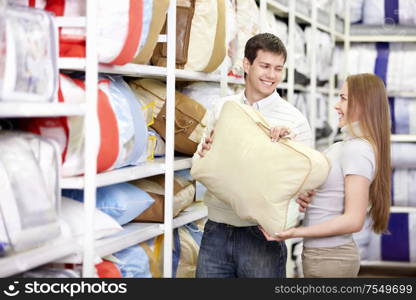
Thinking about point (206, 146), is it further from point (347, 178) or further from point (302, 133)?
point (347, 178)

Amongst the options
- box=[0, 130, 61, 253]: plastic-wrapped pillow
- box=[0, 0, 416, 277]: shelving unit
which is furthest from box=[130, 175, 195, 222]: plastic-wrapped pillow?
box=[0, 130, 61, 253]: plastic-wrapped pillow

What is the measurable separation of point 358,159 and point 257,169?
14.2 inches

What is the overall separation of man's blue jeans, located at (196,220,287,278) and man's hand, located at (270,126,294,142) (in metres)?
0.43

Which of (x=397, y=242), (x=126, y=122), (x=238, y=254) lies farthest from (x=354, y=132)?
(x=397, y=242)

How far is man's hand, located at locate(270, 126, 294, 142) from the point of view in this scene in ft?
8.09

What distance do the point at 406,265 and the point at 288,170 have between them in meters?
3.80

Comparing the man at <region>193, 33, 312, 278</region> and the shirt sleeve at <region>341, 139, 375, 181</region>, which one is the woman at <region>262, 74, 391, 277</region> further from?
the man at <region>193, 33, 312, 278</region>

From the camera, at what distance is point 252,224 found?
275 centimetres

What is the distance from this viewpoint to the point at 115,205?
8.49 feet

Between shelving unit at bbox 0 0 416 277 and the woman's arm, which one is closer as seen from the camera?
shelving unit at bbox 0 0 416 277

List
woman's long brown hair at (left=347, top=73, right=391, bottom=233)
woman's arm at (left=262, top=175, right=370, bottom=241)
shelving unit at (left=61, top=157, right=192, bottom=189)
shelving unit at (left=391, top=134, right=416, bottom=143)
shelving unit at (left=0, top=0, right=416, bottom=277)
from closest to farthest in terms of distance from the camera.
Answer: shelving unit at (left=0, top=0, right=416, bottom=277)
shelving unit at (left=61, top=157, right=192, bottom=189)
woman's arm at (left=262, top=175, right=370, bottom=241)
woman's long brown hair at (left=347, top=73, right=391, bottom=233)
shelving unit at (left=391, top=134, right=416, bottom=143)

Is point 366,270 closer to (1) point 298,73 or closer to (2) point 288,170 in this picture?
(1) point 298,73

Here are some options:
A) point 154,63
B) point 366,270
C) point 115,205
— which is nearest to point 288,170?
point 115,205

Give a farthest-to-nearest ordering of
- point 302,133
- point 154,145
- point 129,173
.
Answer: point 154,145 < point 302,133 < point 129,173
